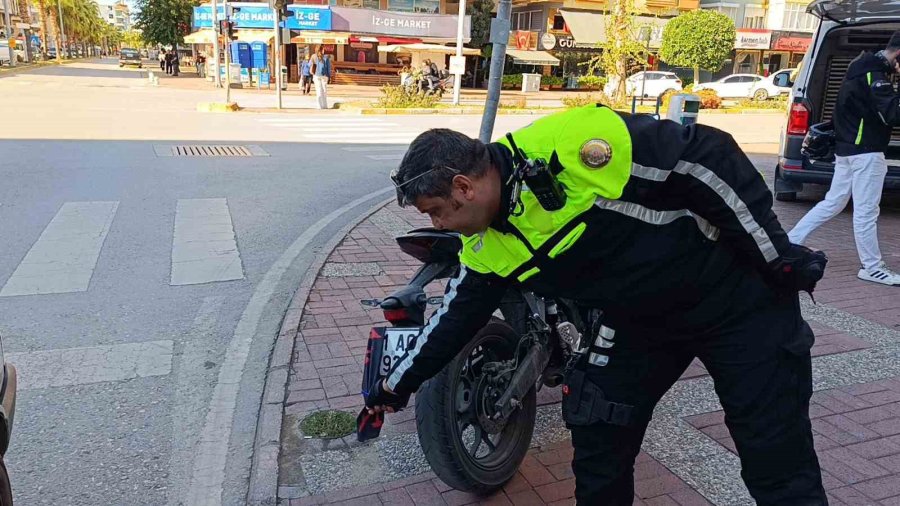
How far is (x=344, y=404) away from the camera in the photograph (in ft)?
12.0

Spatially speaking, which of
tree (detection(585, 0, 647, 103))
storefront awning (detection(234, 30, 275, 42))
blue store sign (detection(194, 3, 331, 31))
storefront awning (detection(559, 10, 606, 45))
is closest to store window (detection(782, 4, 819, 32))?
storefront awning (detection(559, 10, 606, 45))

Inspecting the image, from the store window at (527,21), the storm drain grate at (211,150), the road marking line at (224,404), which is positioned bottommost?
the road marking line at (224,404)

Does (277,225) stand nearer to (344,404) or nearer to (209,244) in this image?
(209,244)

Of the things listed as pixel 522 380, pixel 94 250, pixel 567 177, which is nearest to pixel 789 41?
pixel 94 250

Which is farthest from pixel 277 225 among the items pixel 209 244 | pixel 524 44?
pixel 524 44

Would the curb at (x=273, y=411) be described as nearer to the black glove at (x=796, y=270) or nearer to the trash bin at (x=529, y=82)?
the black glove at (x=796, y=270)

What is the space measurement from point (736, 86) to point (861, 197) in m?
31.7

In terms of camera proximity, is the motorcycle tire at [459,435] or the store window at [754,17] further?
the store window at [754,17]

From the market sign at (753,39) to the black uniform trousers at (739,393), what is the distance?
153 feet

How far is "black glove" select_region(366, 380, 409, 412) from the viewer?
238 centimetres

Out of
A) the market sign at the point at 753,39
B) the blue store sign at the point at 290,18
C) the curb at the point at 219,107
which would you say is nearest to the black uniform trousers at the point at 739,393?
the curb at the point at 219,107

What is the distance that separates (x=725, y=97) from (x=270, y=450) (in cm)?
3548

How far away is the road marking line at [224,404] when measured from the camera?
10.0 ft

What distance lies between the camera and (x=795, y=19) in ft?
149
